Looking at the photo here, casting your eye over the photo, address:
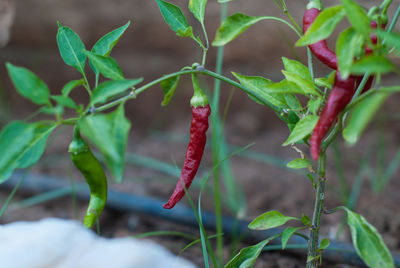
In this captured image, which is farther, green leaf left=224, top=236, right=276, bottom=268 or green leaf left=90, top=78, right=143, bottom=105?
green leaf left=224, top=236, right=276, bottom=268

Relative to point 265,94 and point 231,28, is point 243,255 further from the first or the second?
point 231,28

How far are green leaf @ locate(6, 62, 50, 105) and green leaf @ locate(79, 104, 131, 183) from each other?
0.07m

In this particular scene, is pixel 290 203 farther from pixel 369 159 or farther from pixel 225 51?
pixel 225 51

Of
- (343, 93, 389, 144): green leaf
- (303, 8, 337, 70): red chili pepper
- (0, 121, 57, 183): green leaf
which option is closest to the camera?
(343, 93, 389, 144): green leaf

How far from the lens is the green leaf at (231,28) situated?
65 centimetres

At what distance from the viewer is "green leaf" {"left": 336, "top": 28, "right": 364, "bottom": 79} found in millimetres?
533

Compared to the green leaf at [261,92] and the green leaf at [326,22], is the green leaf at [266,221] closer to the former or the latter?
the green leaf at [261,92]

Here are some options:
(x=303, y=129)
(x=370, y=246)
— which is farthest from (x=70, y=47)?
(x=370, y=246)

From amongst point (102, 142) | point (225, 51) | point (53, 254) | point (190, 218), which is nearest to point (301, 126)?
point (102, 142)

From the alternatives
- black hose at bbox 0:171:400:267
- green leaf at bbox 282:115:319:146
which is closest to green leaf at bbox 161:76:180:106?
green leaf at bbox 282:115:319:146

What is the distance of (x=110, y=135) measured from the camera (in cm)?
52

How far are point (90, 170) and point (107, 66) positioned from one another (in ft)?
0.57

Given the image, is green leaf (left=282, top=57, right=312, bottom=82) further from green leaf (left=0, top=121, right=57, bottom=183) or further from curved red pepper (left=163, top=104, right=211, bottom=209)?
green leaf (left=0, top=121, right=57, bottom=183)

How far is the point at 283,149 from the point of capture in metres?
1.85
